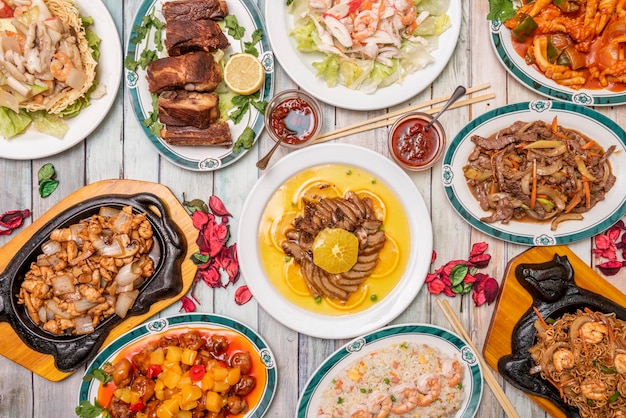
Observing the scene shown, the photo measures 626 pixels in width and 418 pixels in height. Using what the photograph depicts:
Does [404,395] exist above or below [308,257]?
below

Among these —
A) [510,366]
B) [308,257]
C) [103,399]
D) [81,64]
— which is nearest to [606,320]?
[510,366]

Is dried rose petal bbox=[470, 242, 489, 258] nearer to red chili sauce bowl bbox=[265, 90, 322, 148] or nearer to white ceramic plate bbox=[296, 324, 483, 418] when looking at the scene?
white ceramic plate bbox=[296, 324, 483, 418]

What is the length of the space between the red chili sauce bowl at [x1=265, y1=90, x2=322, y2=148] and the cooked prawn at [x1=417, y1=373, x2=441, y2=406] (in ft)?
5.65

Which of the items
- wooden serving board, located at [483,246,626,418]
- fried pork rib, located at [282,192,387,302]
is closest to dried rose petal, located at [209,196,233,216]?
fried pork rib, located at [282,192,387,302]

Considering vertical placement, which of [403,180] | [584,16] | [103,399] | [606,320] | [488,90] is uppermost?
[584,16]

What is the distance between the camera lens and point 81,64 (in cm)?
333

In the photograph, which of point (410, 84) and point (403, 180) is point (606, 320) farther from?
point (410, 84)

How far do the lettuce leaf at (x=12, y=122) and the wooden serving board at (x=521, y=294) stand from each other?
10.9ft

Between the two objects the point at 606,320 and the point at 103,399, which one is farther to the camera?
the point at 103,399

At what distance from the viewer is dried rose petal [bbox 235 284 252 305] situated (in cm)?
353

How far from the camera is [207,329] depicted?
3465 millimetres

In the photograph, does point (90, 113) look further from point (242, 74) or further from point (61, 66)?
point (242, 74)

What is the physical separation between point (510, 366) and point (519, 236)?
84 cm

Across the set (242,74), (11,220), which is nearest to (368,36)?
(242,74)
